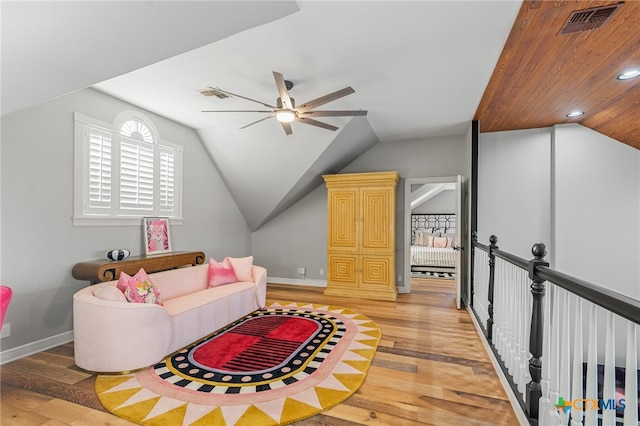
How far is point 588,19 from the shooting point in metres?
2.10

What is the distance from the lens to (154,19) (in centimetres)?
177

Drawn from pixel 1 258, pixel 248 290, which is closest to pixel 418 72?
pixel 248 290

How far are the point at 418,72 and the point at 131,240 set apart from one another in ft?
13.0

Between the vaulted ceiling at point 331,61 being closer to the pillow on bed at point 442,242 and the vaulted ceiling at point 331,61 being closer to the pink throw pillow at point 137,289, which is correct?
the pink throw pillow at point 137,289

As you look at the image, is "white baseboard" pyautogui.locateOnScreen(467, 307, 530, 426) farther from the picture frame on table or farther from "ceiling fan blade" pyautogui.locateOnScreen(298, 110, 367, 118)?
the picture frame on table

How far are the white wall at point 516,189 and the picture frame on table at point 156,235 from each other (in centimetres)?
462

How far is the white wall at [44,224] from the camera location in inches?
114

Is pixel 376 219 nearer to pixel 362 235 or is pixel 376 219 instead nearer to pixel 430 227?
pixel 362 235

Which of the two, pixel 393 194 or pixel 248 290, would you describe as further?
pixel 393 194

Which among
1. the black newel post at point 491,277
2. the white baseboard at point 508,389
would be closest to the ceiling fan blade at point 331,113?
the black newel post at point 491,277

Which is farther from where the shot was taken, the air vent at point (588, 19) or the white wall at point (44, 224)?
the white wall at point (44, 224)

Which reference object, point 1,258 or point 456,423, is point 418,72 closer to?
point 456,423

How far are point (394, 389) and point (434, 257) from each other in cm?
554

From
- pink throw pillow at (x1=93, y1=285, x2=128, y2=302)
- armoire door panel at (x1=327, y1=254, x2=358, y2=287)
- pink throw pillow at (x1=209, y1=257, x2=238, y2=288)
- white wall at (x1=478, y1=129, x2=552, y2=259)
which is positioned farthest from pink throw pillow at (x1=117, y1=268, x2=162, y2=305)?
white wall at (x1=478, y1=129, x2=552, y2=259)
